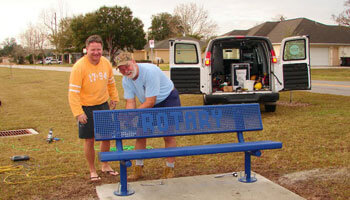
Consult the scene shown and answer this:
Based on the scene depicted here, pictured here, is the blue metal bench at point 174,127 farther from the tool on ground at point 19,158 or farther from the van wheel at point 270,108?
the van wheel at point 270,108

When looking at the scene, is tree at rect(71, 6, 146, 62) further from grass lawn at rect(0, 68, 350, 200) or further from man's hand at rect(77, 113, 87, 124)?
man's hand at rect(77, 113, 87, 124)

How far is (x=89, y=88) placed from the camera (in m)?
4.83

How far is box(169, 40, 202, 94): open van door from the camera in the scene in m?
9.55

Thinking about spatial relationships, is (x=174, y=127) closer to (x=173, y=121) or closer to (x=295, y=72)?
(x=173, y=121)

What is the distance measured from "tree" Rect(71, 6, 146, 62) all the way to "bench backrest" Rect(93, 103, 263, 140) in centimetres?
5662

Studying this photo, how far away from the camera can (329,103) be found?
11.7m

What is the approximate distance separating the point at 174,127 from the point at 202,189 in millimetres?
772

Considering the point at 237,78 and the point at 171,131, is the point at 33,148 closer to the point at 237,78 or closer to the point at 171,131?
the point at 171,131

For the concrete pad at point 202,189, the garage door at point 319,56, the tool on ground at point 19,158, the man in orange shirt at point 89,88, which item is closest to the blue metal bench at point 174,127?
→ the concrete pad at point 202,189

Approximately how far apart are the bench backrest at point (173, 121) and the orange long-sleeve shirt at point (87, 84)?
43 centimetres

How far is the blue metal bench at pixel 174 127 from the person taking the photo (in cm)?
425

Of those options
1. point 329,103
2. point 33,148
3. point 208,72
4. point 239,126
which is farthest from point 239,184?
point 329,103

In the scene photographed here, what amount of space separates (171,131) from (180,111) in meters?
0.26

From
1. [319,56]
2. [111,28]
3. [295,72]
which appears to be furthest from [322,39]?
[295,72]
